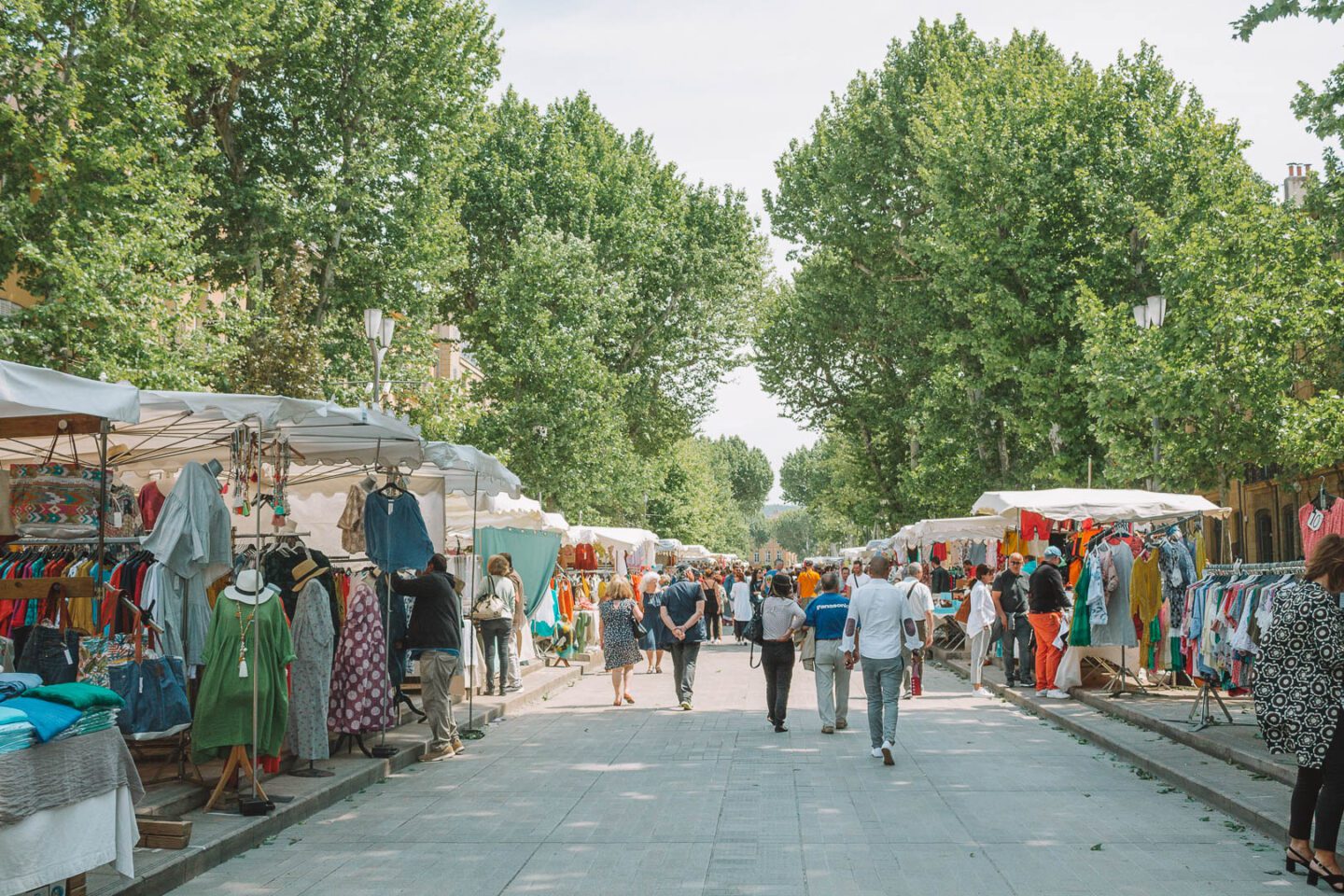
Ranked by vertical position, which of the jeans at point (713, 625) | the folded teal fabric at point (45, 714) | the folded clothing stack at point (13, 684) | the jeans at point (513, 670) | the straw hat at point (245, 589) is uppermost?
the straw hat at point (245, 589)

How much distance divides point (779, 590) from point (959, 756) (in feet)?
10.2

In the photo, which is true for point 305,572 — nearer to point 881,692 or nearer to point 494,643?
point 881,692

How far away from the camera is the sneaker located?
1252 centimetres

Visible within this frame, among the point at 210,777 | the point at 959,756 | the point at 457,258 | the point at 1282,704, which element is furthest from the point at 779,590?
the point at 457,258

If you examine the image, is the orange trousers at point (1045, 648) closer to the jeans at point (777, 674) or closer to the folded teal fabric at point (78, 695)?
the jeans at point (777, 674)

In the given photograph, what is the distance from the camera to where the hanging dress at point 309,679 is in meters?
10.2

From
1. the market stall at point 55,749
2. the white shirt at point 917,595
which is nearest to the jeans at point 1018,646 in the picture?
the white shirt at point 917,595

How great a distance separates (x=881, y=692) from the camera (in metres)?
12.1

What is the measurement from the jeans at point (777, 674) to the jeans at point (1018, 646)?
5961 millimetres

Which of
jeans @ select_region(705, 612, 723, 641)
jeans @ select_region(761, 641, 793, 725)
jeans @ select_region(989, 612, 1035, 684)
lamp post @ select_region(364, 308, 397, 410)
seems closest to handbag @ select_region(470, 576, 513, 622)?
lamp post @ select_region(364, 308, 397, 410)

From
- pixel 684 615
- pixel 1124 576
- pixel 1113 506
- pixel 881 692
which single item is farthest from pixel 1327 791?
pixel 1113 506

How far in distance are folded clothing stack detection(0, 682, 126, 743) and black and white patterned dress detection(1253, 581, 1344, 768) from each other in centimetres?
628

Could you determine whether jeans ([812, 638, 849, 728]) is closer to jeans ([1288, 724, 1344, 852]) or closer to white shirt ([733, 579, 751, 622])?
jeans ([1288, 724, 1344, 852])

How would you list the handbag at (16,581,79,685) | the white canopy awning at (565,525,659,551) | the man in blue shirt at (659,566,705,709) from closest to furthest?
the handbag at (16,581,79,685)
the man in blue shirt at (659,566,705,709)
the white canopy awning at (565,525,659,551)
